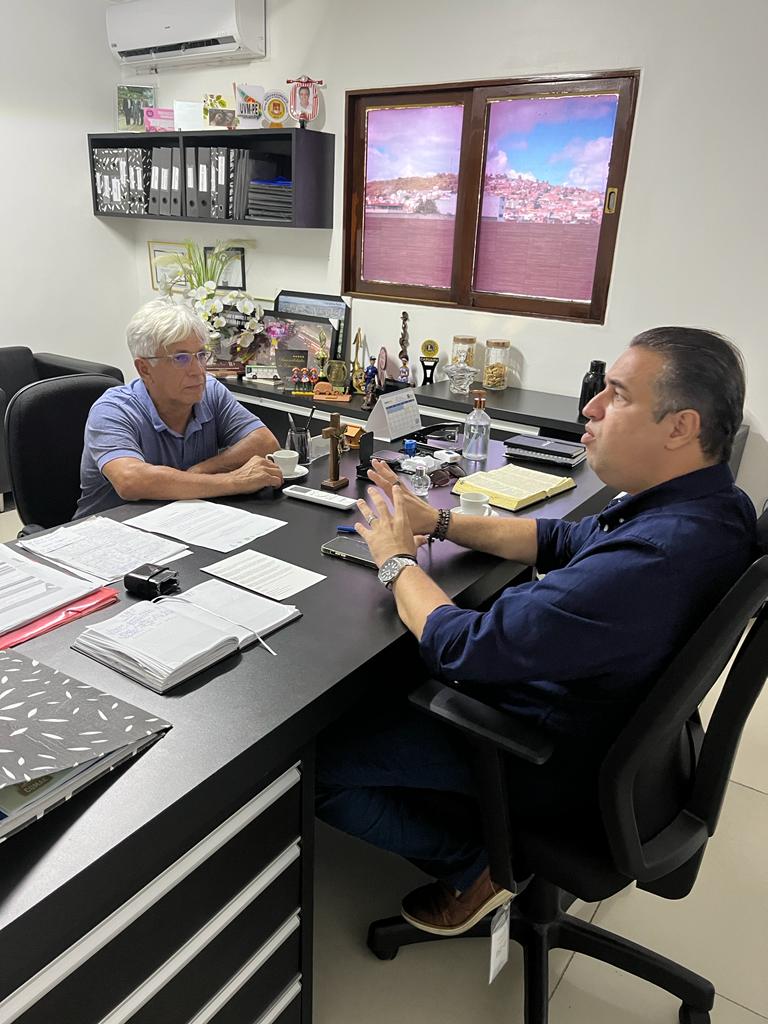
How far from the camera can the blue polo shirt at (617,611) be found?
3.63 feet

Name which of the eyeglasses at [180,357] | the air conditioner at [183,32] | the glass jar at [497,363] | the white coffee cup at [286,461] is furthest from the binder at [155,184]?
the white coffee cup at [286,461]

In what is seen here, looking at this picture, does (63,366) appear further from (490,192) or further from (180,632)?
(180,632)

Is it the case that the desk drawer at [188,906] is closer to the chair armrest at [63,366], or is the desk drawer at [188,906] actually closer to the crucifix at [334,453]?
the crucifix at [334,453]

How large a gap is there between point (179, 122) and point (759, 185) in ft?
10.1

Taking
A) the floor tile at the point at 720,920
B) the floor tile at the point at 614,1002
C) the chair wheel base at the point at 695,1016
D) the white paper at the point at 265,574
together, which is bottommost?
the floor tile at the point at 720,920

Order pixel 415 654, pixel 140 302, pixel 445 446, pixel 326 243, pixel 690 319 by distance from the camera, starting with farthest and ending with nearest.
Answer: pixel 140 302
pixel 326 243
pixel 690 319
pixel 445 446
pixel 415 654

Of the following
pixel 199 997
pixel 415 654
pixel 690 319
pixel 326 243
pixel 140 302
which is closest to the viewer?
pixel 199 997

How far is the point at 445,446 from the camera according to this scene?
251 cm

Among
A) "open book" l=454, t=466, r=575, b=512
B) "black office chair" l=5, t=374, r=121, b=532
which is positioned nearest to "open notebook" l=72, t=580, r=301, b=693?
"open book" l=454, t=466, r=575, b=512

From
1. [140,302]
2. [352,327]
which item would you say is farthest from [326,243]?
[140,302]

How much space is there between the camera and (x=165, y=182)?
4242 millimetres

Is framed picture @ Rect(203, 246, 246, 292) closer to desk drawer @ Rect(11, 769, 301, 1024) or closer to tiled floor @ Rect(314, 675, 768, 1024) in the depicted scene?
tiled floor @ Rect(314, 675, 768, 1024)

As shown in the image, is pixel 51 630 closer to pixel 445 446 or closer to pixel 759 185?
pixel 445 446

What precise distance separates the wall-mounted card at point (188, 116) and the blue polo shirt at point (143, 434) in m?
2.54
